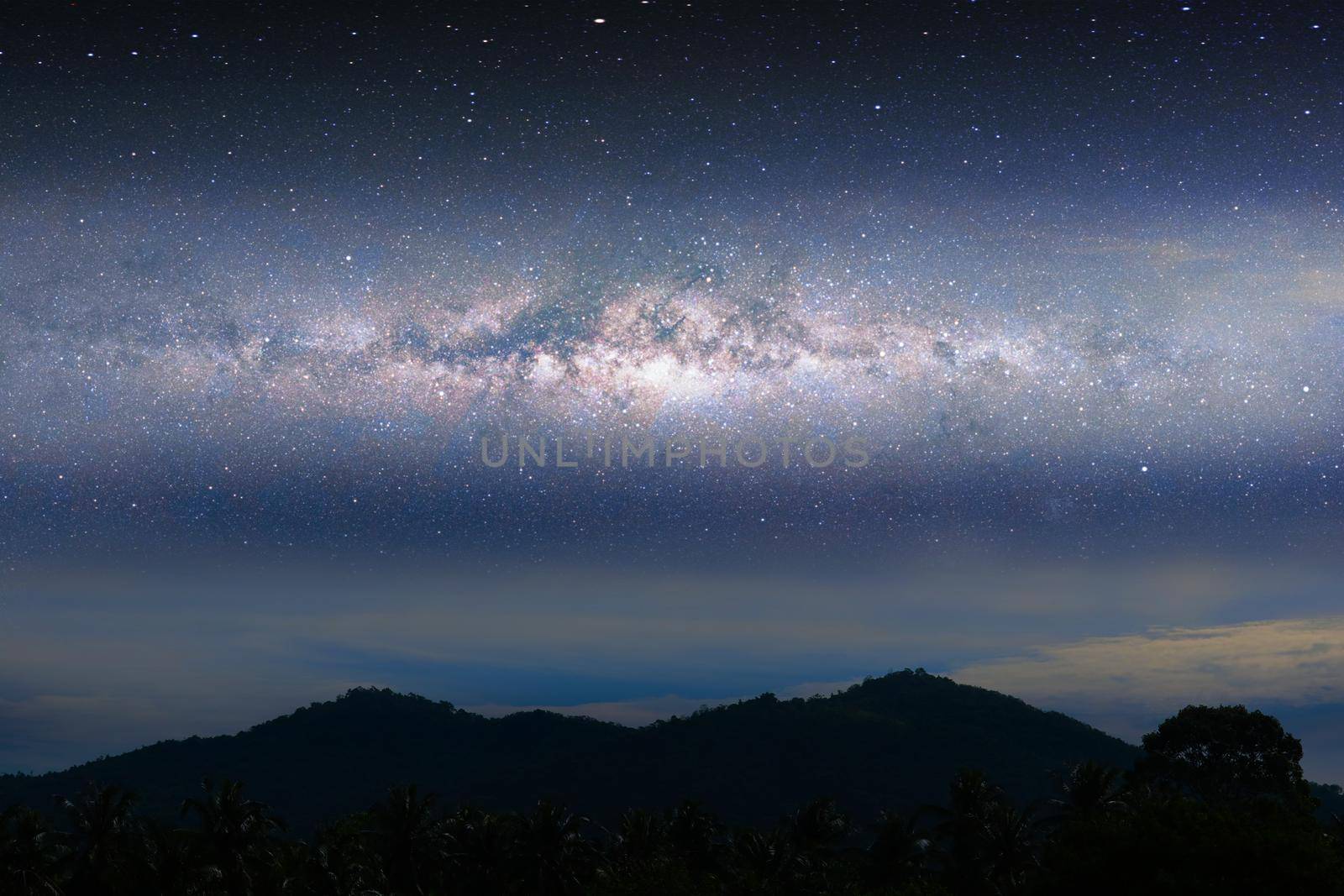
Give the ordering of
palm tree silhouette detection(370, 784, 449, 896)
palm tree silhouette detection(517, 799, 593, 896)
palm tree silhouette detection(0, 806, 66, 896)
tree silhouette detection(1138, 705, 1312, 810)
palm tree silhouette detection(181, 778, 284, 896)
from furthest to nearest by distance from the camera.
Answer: tree silhouette detection(1138, 705, 1312, 810) → palm tree silhouette detection(370, 784, 449, 896) → palm tree silhouette detection(517, 799, 593, 896) → palm tree silhouette detection(181, 778, 284, 896) → palm tree silhouette detection(0, 806, 66, 896)

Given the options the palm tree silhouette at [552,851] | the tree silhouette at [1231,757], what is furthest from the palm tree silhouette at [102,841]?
the tree silhouette at [1231,757]

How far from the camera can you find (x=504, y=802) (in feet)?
625

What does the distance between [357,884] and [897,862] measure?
29256mm

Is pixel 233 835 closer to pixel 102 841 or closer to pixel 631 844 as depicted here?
pixel 102 841

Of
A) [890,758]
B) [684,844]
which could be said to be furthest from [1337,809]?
[684,844]

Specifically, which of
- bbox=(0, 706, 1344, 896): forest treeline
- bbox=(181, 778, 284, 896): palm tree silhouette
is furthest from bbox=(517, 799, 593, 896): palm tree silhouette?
bbox=(181, 778, 284, 896): palm tree silhouette

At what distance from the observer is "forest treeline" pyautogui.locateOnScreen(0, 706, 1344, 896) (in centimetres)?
6166

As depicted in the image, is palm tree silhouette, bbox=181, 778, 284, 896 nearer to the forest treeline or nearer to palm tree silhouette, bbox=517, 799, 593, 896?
the forest treeline

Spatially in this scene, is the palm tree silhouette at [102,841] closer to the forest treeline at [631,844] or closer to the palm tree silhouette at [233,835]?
the forest treeline at [631,844]

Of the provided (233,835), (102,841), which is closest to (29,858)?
(102,841)

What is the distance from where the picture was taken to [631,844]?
77.0 m

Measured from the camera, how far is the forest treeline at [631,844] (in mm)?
61656

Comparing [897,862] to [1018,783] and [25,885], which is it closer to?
[25,885]

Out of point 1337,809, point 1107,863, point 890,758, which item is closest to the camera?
point 1107,863
